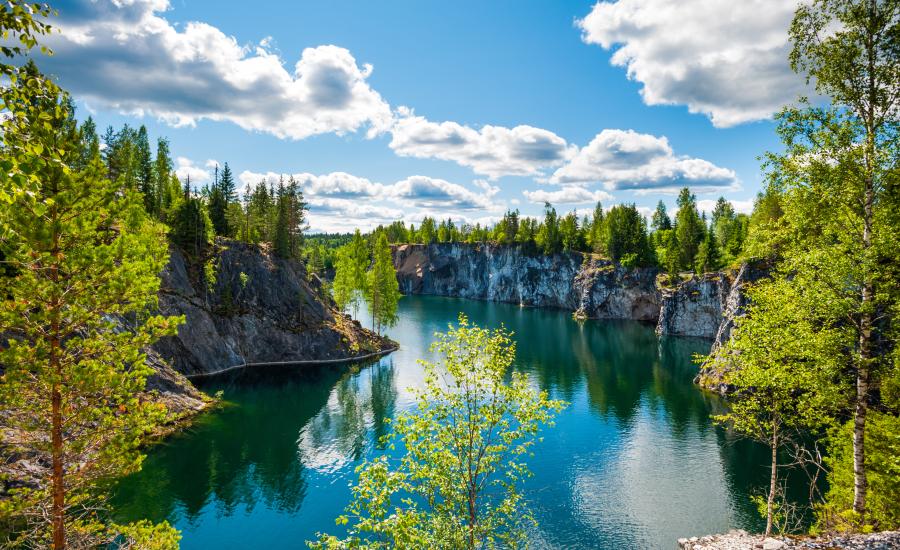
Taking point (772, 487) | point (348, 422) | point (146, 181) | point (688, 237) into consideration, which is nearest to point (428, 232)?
point (688, 237)

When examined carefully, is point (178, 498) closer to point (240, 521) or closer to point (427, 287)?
point (240, 521)

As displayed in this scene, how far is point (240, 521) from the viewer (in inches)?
1198

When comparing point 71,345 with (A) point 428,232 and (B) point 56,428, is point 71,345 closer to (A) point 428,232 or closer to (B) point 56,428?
(B) point 56,428

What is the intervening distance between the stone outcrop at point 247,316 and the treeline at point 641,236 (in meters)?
73.1

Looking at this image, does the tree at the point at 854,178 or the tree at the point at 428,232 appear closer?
the tree at the point at 854,178

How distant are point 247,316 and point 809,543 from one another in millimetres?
70751

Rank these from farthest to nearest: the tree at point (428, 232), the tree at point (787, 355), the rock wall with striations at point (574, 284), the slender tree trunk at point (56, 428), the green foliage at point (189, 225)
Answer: the tree at point (428, 232) → the rock wall with striations at point (574, 284) → the green foliage at point (189, 225) → the tree at point (787, 355) → the slender tree trunk at point (56, 428)

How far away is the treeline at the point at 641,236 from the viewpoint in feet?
343

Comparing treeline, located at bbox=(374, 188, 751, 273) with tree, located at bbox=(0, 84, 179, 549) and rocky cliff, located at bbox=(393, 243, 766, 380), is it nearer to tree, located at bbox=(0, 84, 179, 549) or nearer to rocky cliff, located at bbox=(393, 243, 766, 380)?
rocky cliff, located at bbox=(393, 243, 766, 380)

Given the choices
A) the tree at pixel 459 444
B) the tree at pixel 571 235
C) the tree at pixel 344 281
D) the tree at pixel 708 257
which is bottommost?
the tree at pixel 459 444

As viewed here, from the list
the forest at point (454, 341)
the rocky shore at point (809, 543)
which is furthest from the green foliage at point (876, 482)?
the rocky shore at point (809, 543)

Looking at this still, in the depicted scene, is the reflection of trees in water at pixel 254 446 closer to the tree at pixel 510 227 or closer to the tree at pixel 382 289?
the tree at pixel 382 289

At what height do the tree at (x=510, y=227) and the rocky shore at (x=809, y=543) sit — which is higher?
the tree at (x=510, y=227)

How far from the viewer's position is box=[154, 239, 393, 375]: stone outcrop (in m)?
61.6
